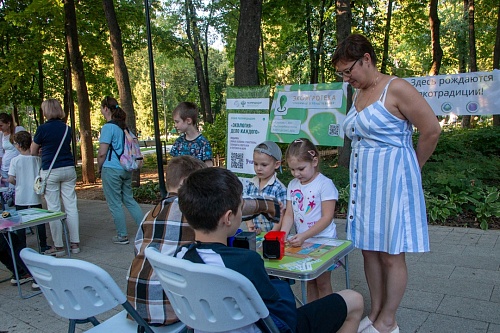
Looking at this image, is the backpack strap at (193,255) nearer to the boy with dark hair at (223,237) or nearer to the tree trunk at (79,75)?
the boy with dark hair at (223,237)

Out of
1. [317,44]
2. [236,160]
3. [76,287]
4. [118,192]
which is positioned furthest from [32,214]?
[317,44]

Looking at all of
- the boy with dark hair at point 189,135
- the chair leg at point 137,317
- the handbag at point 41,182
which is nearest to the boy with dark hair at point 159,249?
the chair leg at point 137,317

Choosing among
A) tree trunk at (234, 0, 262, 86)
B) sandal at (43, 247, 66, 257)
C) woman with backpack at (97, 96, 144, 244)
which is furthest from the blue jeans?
tree trunk at (234, 0, 262, 86)

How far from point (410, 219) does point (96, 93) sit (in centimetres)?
1924

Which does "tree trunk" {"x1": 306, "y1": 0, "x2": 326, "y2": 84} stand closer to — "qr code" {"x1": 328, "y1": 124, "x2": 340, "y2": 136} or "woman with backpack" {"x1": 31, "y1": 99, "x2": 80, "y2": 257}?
"qr code" {"x1": 328, "y1": 124, "x2": 340, "y2": 136}

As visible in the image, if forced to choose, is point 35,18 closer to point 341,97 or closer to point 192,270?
point 341,97

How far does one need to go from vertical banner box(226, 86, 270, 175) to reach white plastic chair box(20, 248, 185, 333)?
13.5ft

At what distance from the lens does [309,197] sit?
2809 millimetres

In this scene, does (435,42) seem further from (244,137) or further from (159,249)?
(159,249)

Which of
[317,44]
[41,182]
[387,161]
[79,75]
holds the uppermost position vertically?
[317,44]

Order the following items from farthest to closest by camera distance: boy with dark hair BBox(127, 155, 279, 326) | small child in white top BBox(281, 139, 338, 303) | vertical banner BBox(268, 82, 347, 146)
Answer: vertical banner BBox(268, 82, 347, 146) → small child in white top BBox(281, 139, 338, 303) → boy with dark hair BBox(127, 155, 279, 326)

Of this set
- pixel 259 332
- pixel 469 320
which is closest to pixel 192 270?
pixel 259 332

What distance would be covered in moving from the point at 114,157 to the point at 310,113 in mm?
2726

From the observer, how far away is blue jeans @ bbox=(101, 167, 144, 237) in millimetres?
5344
